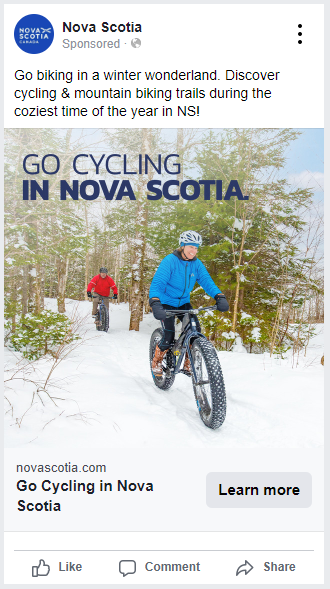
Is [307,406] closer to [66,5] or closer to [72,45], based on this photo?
[72,45]

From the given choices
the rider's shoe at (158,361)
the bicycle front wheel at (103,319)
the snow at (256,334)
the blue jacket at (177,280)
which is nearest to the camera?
the blue jacket at (177,280)

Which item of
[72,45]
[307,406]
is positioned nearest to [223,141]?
[72,45]

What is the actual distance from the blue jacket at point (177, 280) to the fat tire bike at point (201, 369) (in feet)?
0.96

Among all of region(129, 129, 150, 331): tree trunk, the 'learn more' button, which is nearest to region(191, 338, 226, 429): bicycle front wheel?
the 'learn more' button

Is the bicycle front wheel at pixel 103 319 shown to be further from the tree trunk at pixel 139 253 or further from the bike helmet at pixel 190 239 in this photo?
the bike helmet at pixel 190 239

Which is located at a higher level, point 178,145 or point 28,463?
point 178,145

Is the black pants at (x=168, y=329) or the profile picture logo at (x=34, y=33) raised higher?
the profile picture logo at (x=34, y=33)

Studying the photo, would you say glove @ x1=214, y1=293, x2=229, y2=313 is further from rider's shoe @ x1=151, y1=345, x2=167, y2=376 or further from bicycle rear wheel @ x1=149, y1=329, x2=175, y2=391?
rider's shoe @ x1=151, y1=345, x2=167, y2=376

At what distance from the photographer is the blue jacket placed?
3.71 m

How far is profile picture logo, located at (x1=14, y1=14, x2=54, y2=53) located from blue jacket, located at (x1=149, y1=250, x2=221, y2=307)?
2.82 metres

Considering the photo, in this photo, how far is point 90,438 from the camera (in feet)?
8.34

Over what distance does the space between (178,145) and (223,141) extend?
11.9 feet

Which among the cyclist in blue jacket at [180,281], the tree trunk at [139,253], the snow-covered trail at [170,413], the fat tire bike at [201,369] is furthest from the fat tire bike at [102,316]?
the cyclist in blue jacket at [180,281]

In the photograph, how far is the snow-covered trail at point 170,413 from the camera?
261 centimetres
